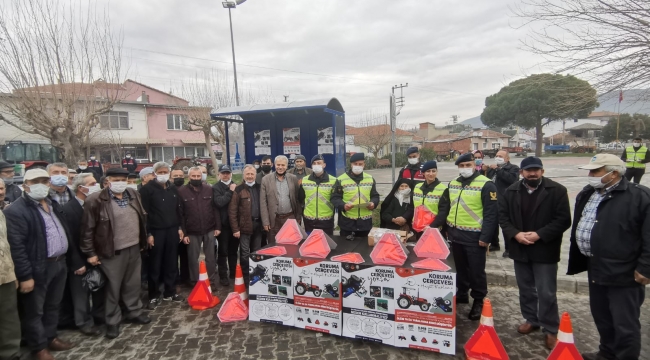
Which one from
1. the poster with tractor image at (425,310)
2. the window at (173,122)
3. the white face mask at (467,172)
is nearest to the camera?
the poster with tractor image at (425,310)

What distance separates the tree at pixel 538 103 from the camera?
4629mm

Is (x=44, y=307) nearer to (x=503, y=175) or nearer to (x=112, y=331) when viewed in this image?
(x=112, y=331)

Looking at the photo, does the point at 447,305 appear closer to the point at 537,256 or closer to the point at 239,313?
the point at 537,256

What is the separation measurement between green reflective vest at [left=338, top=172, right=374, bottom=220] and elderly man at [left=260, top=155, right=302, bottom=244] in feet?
2.75

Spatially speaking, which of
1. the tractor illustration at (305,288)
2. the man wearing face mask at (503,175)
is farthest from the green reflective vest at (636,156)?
the tractor illustration at (305,288)

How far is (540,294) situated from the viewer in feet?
10.8

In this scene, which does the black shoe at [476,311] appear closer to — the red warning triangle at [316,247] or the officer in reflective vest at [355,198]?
the officer in reflective vest at [355,198]

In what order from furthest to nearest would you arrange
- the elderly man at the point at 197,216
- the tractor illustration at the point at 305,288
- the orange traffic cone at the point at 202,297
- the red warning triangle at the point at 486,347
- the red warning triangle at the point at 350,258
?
the elderly man at the point at 197,216 < the orange traffic cone at the point at 202,297 < the tractor illustration at the point at 305,288 < the red warning triangle at the point at 350,258 < the red warning triangle at the point at 486,347

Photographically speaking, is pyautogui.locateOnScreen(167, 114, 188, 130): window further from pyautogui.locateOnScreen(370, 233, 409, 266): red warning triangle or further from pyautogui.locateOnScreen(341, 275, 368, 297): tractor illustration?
pyautogui.locateOnScreen(370, 233, 409, 266): red warning triangle

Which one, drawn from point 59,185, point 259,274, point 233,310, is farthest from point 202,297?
point 59,185

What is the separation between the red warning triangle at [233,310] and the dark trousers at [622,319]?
12.1 ft

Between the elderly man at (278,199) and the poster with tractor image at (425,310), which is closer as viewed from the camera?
the poster with tractor image at (425,310)

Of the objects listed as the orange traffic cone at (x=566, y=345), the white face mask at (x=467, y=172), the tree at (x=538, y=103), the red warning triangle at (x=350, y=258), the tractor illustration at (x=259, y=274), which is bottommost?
the orange traffic cone at (x=566, y=345)

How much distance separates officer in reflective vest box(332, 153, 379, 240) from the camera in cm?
445
